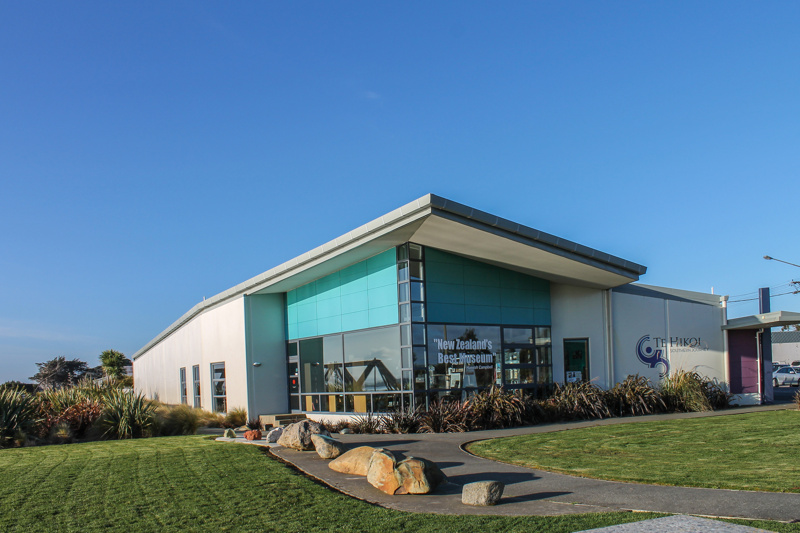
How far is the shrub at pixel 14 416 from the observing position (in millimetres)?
15984

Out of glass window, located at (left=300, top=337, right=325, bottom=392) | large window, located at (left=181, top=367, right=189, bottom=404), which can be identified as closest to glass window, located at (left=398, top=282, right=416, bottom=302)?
glass window, located at (left=300, top=337, right=325, bottom=392)

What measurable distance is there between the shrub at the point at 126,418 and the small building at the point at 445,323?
4.97 metres

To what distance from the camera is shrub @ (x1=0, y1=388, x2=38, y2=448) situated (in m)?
16.0

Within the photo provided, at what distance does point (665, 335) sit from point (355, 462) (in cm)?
1471

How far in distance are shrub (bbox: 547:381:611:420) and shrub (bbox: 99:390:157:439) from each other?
10.7 meters

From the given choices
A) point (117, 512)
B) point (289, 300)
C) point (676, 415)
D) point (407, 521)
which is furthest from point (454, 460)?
point (289, 300)

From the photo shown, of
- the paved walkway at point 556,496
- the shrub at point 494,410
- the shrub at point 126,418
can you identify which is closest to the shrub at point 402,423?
the shrub at point 494,410

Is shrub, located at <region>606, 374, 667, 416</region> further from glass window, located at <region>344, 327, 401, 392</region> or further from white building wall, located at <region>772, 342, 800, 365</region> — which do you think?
white building wall, located at <region>772, 342, 800, 365</region>

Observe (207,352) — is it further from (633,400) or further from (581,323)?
(633,400)

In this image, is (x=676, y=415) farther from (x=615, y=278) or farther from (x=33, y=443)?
(x=33, y=443)

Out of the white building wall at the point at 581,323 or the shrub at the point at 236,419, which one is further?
the shrub at the point at 236,419

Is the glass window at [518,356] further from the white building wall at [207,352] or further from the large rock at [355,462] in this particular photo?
the large rock at [355,462]

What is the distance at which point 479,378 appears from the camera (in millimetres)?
18688

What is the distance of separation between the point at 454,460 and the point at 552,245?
746 centimetres
